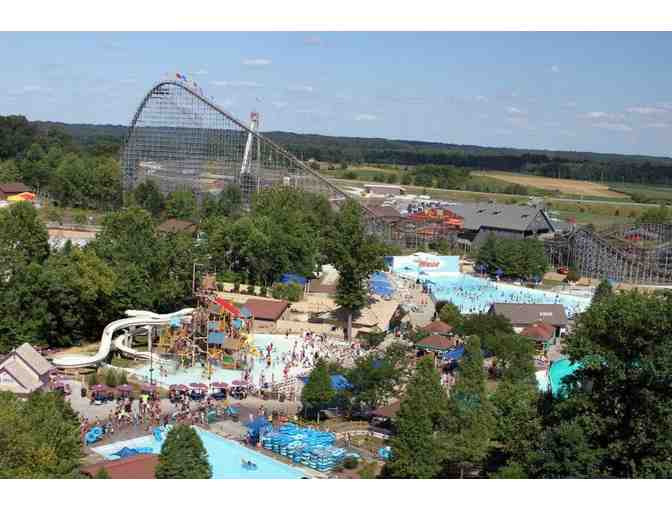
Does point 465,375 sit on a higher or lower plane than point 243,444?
higher

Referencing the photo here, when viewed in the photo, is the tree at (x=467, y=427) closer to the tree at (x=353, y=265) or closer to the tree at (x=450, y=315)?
the tree at (x=450, y=315)

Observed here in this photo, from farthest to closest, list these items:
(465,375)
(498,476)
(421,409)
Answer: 1. (465,375)
2. (421,409)
3. (498,476)

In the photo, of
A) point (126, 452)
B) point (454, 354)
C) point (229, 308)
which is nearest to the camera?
point (126, 452)

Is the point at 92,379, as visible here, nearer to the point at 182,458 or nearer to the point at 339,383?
the point at 339,383

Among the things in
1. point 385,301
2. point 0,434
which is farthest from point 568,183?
point 0,434

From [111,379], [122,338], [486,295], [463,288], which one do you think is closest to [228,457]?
[111,379]

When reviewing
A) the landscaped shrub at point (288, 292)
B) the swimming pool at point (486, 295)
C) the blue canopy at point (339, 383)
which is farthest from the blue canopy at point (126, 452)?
the swimming pool at point (486, 295)

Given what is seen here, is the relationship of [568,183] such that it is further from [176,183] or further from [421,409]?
[421,409]

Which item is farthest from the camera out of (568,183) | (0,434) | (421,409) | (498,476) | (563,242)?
(568,183)
